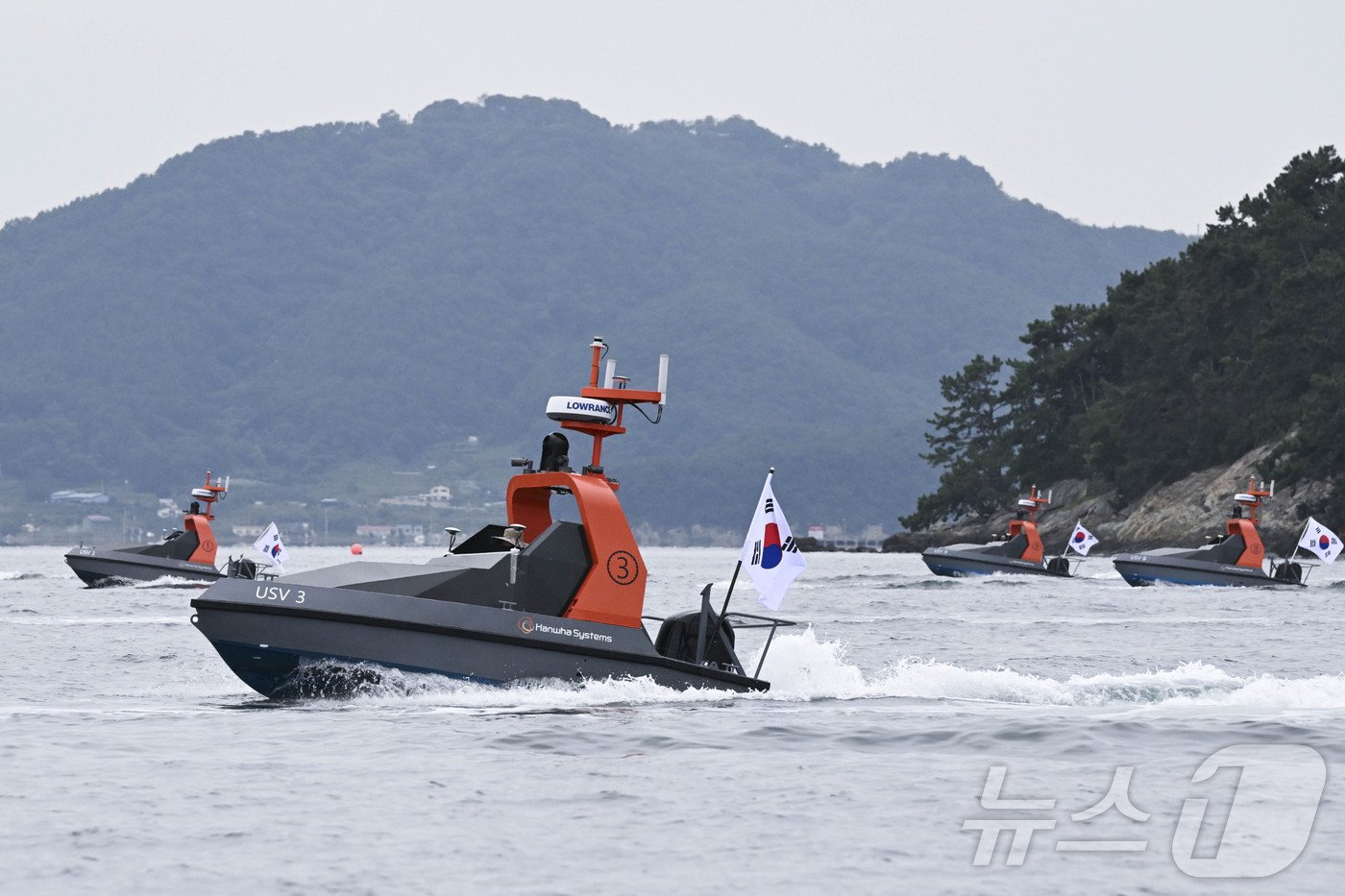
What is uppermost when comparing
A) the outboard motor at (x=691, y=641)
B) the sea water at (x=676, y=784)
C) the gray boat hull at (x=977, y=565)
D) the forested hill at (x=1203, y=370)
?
the forested hill at (x=1203, y=370)

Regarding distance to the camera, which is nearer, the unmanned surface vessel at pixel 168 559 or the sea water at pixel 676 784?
the sea water at pixel 676 784

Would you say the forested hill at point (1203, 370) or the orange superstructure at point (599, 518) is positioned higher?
the forested hill at point (1203, 370)

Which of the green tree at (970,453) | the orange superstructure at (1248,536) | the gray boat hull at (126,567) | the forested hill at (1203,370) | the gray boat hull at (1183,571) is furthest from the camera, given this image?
the green tree at (970,453)

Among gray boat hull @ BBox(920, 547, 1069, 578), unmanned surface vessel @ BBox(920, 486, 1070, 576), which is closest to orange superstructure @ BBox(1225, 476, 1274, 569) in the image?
unmanned surface vessel @ BBox(920, 486, 1070, 576)

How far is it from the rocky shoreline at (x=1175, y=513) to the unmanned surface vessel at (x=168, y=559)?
55.6 meters

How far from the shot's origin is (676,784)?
14352 millimetres

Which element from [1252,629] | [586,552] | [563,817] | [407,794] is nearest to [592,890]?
[563,817]

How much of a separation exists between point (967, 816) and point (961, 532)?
4751 inches

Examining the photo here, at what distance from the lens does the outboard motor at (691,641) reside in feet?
67.0

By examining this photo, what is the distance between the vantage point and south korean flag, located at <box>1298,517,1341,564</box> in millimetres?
59481

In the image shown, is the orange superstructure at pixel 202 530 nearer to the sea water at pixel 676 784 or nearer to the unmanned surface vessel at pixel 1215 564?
the unmanned surface vessel at pixel 1215 564

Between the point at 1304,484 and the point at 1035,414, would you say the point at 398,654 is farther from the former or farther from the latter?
the point at 1035,414

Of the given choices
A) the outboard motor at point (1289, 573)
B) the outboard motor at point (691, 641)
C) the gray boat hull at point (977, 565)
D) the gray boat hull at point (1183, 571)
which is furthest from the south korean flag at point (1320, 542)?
the outboard motor at point (691, 641)

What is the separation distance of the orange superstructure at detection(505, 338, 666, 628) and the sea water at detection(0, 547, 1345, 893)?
876 mm
